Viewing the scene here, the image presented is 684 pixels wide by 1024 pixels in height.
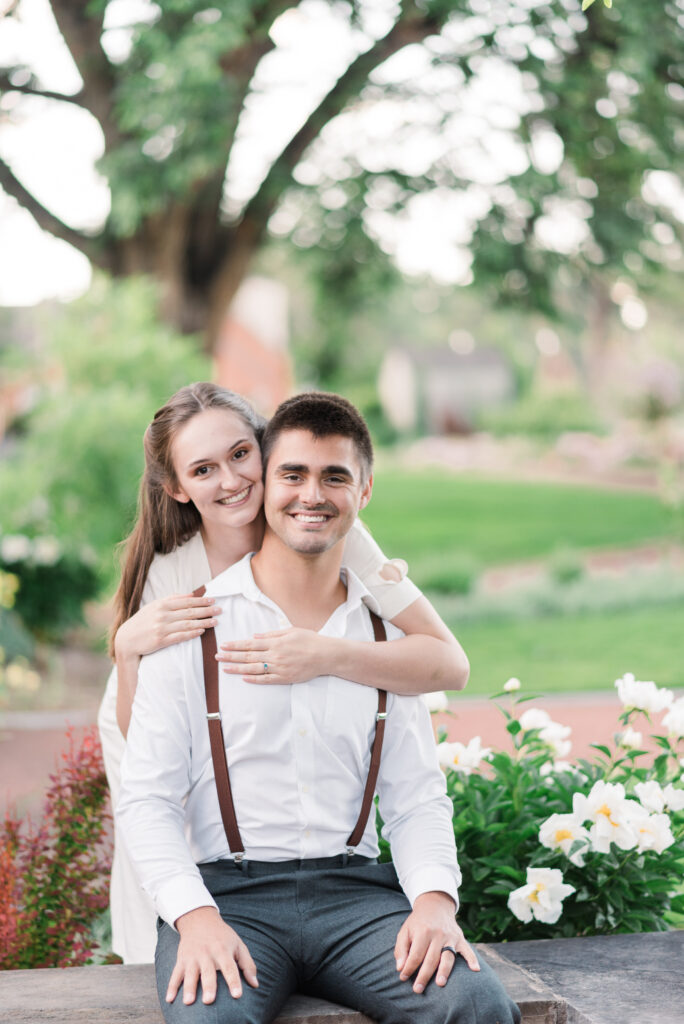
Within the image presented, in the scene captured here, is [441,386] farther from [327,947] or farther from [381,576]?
[327,947]

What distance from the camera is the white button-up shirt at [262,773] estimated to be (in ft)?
8.24

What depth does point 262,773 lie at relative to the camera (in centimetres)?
256

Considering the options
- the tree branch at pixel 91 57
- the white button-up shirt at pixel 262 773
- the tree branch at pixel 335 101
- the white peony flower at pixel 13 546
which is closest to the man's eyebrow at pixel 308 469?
the white button-up shirt at pixel 262 773

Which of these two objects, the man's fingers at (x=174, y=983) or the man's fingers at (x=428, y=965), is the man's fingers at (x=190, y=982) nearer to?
the man's fingers at (x=174, y=983)

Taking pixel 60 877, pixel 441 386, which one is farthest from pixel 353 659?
pixel 441 386

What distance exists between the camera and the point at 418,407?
43.5 metres

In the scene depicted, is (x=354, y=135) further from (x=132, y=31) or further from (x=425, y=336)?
(x=425, y=336)

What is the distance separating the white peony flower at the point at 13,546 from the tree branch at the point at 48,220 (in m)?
4.17

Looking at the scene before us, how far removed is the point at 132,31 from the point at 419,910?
9.16 meters

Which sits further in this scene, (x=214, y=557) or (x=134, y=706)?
(x=214, y=557)

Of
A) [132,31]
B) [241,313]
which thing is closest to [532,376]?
[241,313]

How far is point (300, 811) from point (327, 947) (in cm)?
29

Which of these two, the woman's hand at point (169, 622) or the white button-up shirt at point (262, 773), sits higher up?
the woman's hand at point (169, 622)

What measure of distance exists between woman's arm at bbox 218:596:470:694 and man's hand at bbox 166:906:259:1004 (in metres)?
0.52
